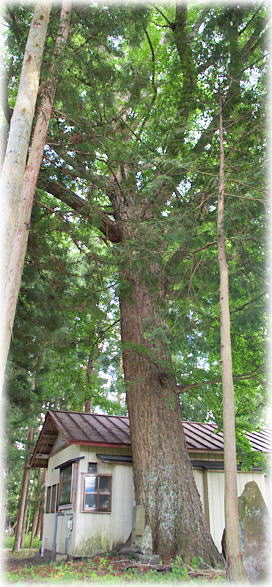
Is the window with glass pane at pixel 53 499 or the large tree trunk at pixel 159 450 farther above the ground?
the large tree trunk at pixel 159 450

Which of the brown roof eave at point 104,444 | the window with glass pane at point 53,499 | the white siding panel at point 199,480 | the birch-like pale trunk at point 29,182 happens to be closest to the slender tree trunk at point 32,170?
the birch-like pale trunk at point 29,182

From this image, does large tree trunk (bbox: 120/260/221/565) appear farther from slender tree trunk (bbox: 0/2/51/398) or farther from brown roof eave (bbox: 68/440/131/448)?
slender tree trunk (bbox: 0/2/51/398)

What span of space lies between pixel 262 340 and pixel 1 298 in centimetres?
550

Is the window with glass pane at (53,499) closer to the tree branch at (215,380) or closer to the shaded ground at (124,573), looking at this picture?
the shaded ground at (124,573)

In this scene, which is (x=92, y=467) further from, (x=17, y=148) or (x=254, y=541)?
(x=17, y=148)

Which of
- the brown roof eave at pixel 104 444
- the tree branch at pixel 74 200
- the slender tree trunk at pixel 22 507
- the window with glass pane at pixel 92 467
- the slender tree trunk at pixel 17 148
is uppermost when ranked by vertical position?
the tree branch at pixel 74 200

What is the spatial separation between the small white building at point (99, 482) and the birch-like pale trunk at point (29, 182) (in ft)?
19.3

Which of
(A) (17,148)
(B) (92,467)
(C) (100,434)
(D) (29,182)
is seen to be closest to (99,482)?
(B) (92,467)

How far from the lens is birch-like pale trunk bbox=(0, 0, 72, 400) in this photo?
15.9 ft

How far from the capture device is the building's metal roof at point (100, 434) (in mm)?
10266

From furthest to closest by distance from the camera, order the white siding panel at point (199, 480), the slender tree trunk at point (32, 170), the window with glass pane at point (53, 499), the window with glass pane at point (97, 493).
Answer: the window with glass pane at point (53, 499), the white siding panel at point (199, 480), the window with glass pane at point (97, 493), the slender tree trunk at point (32, 170)

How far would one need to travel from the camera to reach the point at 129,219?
9938mm

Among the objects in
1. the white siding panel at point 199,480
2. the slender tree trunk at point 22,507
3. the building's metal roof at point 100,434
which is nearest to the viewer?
the building's metal roof at point 100,434

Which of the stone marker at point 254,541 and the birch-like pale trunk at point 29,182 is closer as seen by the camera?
the birch-like pale trunk at point 29,182
